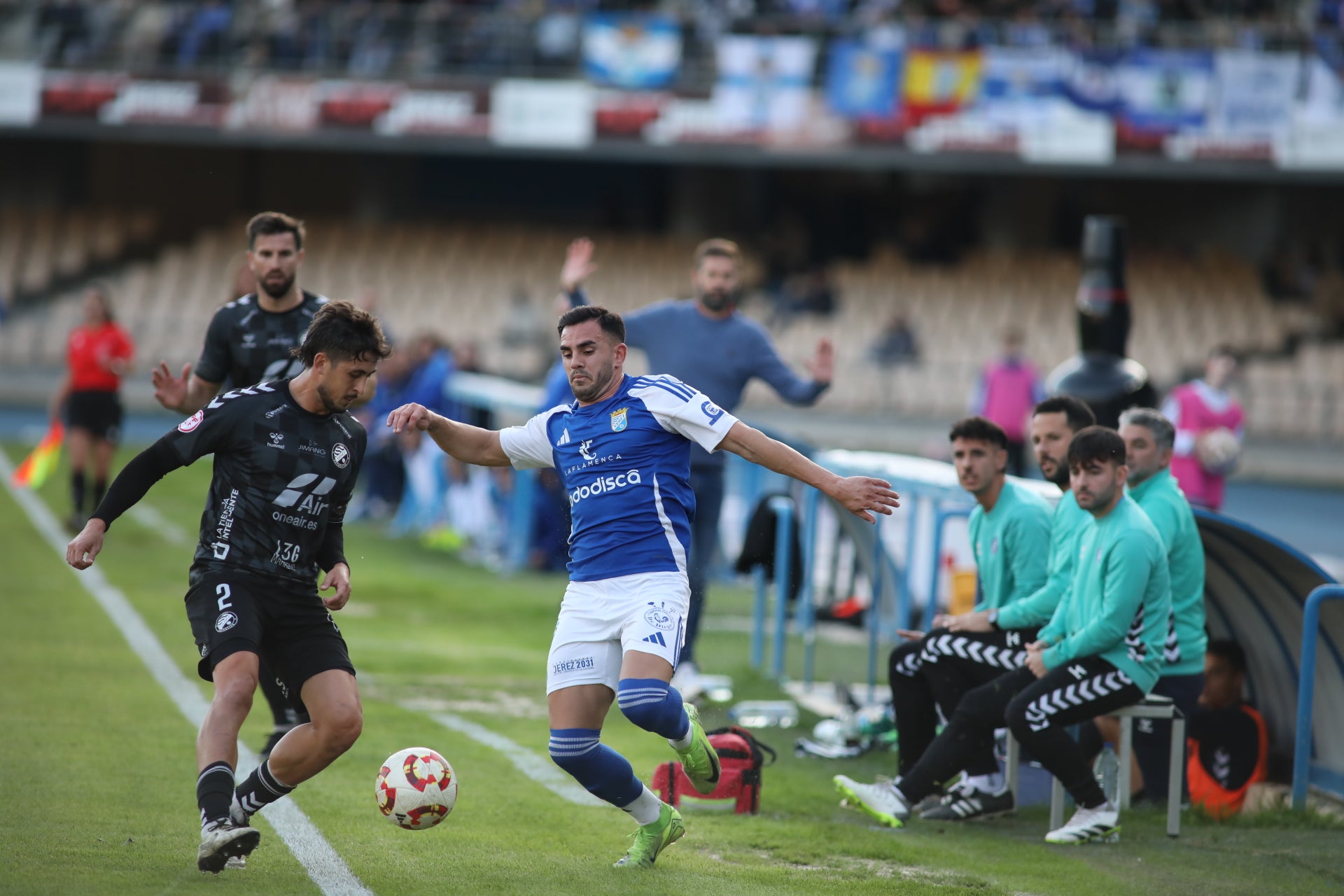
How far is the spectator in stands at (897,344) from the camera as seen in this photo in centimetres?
2452

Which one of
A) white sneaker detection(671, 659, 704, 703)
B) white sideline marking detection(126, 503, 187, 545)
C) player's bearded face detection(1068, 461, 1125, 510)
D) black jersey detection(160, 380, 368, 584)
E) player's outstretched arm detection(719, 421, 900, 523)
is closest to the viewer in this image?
player's outstretched arm detection(719, 421, 900, 523)

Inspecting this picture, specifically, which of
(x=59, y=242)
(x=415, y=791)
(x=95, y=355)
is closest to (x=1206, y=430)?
(x=415, y=791)

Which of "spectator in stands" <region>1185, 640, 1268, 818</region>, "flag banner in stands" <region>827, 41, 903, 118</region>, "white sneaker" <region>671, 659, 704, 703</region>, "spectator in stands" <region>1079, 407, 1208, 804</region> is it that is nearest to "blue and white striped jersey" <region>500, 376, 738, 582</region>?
"spectator in stands" <region>1079, 407, 1208, 804</region>

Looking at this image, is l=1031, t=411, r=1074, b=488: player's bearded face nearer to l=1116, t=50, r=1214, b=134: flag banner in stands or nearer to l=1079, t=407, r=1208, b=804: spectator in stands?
l=1079, t=407, r=1208, b=804: spectator in stands

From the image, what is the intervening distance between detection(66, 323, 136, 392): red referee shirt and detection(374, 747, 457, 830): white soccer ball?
10.0 meters

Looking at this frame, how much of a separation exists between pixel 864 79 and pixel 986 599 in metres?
19.3

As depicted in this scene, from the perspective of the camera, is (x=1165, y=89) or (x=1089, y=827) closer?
(x=1089, y=827)

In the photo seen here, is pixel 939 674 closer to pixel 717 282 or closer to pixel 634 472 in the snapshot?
pixel 634 472

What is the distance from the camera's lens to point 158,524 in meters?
16.2

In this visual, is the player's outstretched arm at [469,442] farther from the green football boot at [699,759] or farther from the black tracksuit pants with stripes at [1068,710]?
the black tracksuit pants with stripes at [1068,710]

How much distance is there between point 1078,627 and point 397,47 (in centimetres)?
2350

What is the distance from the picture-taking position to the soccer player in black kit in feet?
17.4

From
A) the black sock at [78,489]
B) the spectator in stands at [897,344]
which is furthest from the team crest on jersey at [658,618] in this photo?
the spectator in stands at [897,344]

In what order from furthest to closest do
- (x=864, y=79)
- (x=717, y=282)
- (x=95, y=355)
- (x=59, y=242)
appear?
(x=59, y=242) → (x=864, y=79) → (x=95, y=355) → (x=717, y=282)
